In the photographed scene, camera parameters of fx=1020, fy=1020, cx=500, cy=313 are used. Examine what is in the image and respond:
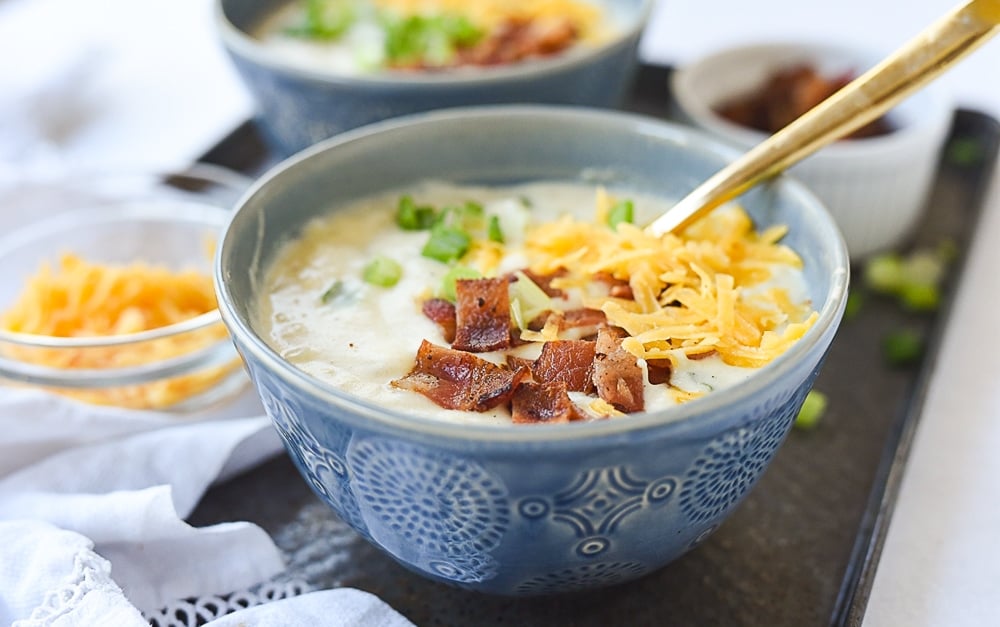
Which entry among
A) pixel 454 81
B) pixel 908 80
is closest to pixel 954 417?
pixel 908 80

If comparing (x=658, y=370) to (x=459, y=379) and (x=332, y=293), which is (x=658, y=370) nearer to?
(x=459, y=379)

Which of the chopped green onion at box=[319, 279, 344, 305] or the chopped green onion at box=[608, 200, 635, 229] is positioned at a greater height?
the chopped green onion at box=[608, 200, 635, 229]

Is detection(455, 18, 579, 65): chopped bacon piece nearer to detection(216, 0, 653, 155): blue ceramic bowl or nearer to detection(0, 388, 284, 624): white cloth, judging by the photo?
detection(216, 0, 653, 155): blue ceramic bowl

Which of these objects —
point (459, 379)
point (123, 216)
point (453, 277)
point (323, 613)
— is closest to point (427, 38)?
point (123, 216)

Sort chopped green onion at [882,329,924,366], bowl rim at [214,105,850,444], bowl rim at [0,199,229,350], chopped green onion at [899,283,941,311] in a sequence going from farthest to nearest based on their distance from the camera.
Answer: bowl rim at [0,199,229,350] → chopped green onion at [899,283,941,311] → chopped green onion at [882,329,924,366] → bowl rim at [214,105,850,444]

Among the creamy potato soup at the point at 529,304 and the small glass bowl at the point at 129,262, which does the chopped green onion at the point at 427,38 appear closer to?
the small glass bowl at the point at 129,262

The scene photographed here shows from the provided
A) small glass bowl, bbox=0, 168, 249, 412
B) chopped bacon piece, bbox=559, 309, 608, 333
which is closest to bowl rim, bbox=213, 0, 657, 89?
small glass bowl, bbox=0, 168, 249, 412

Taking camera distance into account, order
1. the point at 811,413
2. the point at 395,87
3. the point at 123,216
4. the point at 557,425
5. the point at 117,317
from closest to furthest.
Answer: the point at 557,425, the point at 811,413, the point at 117,317, the point at 395,87, the point at 123,216
